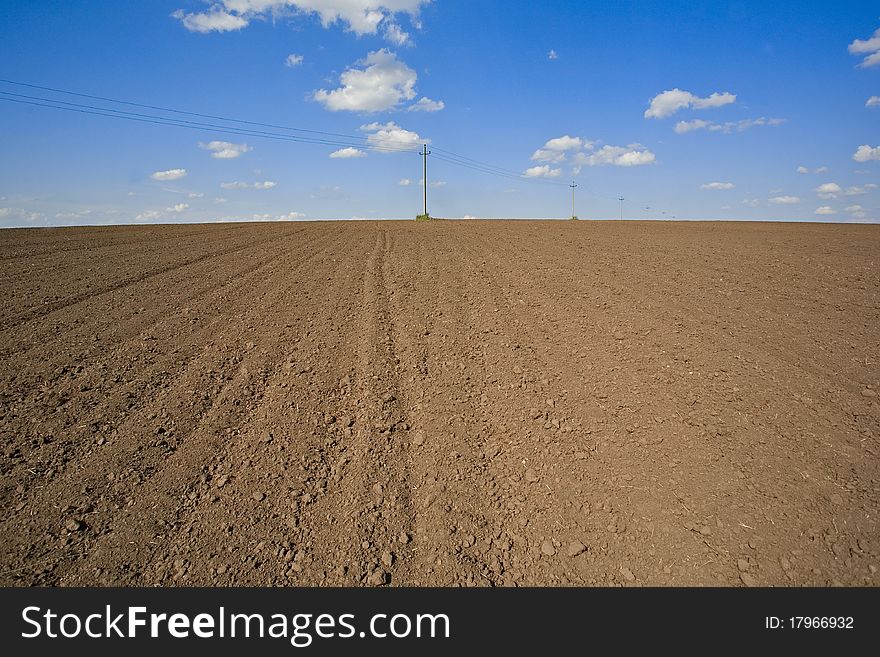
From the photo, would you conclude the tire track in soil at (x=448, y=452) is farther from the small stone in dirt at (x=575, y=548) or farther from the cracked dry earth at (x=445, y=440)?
the small stone in dirt at (x=575, y=548)

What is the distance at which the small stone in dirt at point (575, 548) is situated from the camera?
320 centimetres

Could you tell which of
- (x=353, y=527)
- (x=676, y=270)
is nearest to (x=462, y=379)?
(x=353, y=527)

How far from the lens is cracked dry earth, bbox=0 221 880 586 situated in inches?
123

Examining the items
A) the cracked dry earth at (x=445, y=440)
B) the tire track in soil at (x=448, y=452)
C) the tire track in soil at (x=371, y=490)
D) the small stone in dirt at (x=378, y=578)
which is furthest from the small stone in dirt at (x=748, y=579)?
the small stone in dirt at (x=378, y=578)

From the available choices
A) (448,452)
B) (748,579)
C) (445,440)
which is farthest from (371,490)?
(748,579)

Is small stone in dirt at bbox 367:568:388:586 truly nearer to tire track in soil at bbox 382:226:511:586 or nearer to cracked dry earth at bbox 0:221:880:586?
cracked dry earth at bbox 0:221:880:586

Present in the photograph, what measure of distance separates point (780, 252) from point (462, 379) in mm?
13224

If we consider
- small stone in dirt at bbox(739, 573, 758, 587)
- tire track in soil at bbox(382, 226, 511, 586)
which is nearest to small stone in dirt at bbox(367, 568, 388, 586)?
tire track in soil at bbox(382, 226, 511, 586)

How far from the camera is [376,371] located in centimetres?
572

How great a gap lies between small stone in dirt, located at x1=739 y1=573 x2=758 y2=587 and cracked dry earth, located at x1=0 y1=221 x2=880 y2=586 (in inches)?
0.5

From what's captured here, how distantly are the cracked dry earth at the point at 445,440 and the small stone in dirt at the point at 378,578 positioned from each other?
0.9 inches

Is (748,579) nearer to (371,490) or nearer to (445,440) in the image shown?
(445,440)

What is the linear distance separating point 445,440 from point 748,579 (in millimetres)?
2431

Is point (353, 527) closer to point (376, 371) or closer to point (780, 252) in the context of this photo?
point (376, 371)
